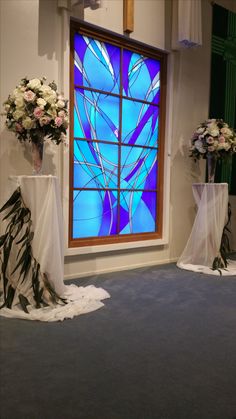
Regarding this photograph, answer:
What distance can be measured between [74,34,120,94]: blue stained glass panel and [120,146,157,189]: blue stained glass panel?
661 mm

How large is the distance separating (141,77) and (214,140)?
1.02 metres

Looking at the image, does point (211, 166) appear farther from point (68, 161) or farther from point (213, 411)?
point (213, 411)

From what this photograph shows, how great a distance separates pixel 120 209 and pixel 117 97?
1.14 m

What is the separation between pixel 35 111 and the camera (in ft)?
7.87

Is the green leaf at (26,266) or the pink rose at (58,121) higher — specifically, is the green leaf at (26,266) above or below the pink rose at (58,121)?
below

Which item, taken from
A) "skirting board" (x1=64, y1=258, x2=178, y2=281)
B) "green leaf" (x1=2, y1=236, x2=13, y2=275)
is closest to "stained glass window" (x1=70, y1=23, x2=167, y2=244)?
"skirting board" (x1=64, y1=258, x2=178, y2=281)

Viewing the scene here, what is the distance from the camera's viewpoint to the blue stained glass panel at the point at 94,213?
11.2 ft

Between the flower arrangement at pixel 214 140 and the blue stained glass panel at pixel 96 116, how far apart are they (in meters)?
0.88

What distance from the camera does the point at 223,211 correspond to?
3742mm

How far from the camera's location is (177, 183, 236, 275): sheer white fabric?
372 centimetres

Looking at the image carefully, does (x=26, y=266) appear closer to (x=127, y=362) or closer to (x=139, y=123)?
(x=127, y=362)

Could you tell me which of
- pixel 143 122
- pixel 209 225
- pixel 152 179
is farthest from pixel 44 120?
pixel 209 225

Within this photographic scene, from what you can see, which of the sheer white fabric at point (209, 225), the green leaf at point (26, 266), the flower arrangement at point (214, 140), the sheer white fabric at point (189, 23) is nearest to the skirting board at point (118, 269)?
the sheer white fabric at point (209, 225)

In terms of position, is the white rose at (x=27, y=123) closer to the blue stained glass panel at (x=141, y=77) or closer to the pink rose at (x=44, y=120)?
the pink rose at (x=44, y=120)
